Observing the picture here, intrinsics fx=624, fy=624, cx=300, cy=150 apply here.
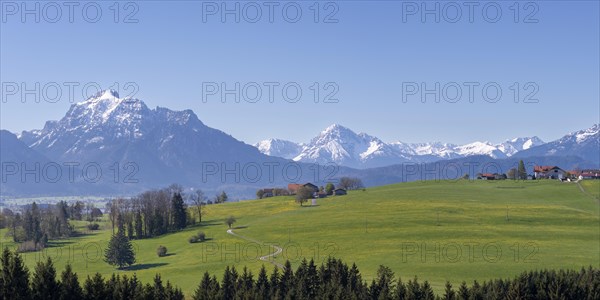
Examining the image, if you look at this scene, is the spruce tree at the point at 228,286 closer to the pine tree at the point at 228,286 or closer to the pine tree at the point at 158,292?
the pine tree at the point at 228,286

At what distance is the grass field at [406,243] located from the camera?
12144 cm

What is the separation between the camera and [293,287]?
9250cm

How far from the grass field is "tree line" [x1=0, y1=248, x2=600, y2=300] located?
1616 centimetres

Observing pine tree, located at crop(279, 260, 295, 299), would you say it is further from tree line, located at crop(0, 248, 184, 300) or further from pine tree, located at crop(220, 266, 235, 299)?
tree line, located at crop(0, 248, 184, 300)

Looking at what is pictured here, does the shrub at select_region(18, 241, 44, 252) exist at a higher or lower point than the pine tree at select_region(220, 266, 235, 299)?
lower

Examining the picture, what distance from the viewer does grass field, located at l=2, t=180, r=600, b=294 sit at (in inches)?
4781

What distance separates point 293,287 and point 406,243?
54577 millimetres

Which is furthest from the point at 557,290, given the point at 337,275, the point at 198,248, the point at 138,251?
the point at 138,251

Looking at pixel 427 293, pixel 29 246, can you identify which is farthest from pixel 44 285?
pixel 29 246

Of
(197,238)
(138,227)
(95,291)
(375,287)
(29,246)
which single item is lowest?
(29,246)

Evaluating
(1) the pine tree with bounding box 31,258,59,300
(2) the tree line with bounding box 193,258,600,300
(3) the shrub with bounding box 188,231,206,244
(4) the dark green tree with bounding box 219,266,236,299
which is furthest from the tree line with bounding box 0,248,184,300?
(3) the shrub with bounding box 188,231,206,244

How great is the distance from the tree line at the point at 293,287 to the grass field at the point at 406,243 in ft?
53.0

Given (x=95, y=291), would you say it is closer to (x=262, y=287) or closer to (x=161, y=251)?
(x=262, y=287)

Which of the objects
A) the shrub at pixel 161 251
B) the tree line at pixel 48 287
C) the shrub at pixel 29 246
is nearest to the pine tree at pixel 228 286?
the tree line at pixel 48 287
